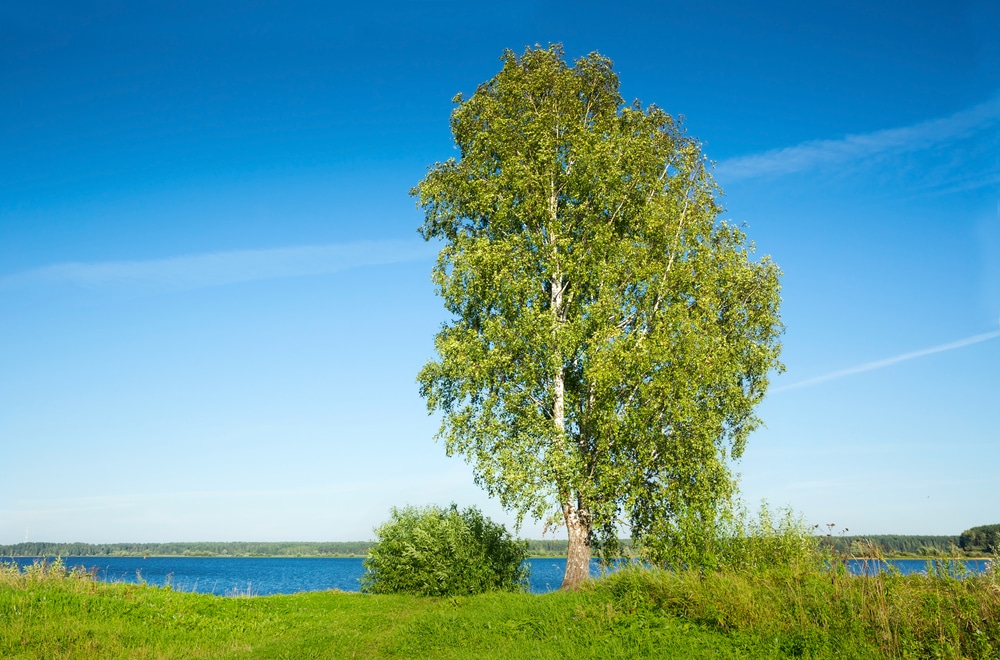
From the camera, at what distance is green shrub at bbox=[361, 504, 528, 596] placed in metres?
19.8

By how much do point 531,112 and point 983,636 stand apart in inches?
785

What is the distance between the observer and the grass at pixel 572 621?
31.6 ft

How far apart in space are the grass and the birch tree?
3.93 metres

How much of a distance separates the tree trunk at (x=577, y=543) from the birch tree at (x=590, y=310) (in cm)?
6

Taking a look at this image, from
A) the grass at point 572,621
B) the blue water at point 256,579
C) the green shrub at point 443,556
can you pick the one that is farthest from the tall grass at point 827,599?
the green shrub at point 443,556

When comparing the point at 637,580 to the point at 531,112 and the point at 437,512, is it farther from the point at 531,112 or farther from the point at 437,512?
the point at 531,112

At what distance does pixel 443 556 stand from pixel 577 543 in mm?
4324

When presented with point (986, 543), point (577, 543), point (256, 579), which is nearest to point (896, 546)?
point (986, 543)

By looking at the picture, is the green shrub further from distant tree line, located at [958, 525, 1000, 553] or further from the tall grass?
distant tree line, located at [958, 525, 1000, 553]

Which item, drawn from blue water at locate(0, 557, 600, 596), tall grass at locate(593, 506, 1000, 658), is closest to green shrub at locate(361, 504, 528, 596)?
blue water at locate(0, 557, 600, 596)

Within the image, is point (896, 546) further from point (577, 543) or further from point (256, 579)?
point (256, 579)

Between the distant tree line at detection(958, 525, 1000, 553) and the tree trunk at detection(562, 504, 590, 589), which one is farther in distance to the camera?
the tree trunk at detection(562, 504, 590, 589)

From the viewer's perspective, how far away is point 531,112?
23.5 metres

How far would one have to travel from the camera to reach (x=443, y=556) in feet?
66.1
